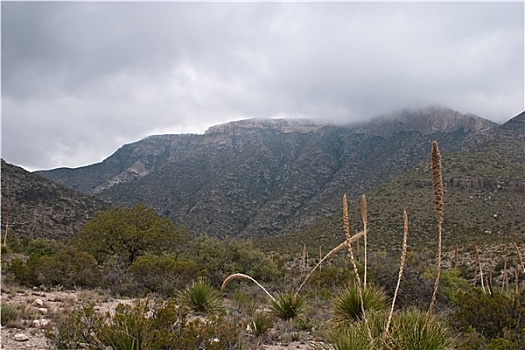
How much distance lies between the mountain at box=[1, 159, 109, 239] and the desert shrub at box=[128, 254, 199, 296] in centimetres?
2372

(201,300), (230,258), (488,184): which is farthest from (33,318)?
(488,184)

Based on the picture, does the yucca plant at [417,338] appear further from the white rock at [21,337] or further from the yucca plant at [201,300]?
the yucca plant at [201,300]

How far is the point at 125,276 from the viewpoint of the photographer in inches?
676

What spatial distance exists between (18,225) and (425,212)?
38279 millimetres

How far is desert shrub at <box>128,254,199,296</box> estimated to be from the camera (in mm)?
15766

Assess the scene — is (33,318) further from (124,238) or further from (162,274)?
(124,238)

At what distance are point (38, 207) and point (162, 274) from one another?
31.7 meters

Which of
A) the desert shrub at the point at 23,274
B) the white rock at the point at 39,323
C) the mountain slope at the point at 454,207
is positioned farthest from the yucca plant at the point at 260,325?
the mountain slope at the point at 454,207

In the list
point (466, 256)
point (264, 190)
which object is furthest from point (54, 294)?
point (264, 190)

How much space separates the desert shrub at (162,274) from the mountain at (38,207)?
23.7 m

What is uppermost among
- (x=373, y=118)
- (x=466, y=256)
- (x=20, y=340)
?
(x=373, y=118)

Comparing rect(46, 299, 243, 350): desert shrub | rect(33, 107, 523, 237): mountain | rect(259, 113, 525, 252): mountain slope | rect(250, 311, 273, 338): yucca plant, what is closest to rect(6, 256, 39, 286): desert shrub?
rect(46, 299, 243, 350): desert shrub

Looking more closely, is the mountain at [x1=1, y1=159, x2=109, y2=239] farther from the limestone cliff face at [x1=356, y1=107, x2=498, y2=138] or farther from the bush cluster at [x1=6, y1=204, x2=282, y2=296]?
the limestone cliff face at [x1=356, y1=107, x2=498, y2=138]

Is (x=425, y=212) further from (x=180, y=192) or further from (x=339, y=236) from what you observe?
(x=180, y=192)
